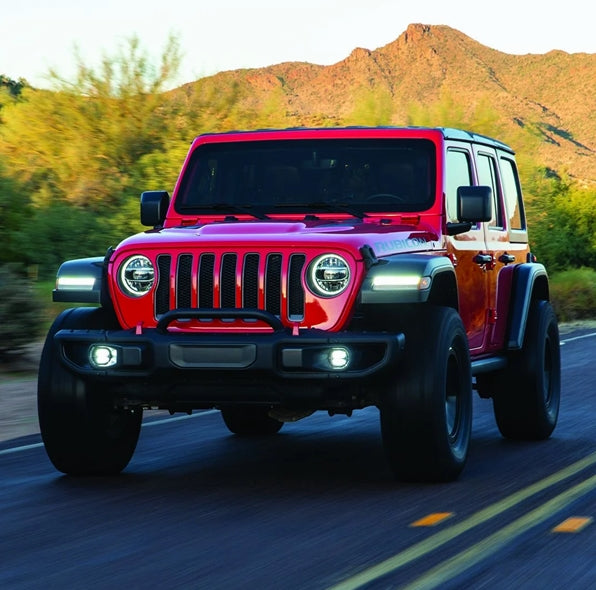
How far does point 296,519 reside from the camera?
7.39 meters

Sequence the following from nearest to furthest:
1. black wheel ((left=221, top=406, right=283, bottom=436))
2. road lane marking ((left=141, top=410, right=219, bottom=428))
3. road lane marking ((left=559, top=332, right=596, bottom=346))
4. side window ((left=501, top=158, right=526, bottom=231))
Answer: black wheel ((left=221, top=406, right=283, bottom=436)) → side window ((left=501, top=158, right=526, bottom=231)) → road lane marking ((left=141, top=410, right=219, bottom=428)) → road lane marking ((left=559, top=332, right=596, bottom=346))

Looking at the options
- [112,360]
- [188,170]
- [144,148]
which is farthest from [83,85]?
[112,360]

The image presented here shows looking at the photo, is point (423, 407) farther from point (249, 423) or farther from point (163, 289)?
point (249, 423)

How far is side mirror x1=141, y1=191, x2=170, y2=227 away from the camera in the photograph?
9.69 metres

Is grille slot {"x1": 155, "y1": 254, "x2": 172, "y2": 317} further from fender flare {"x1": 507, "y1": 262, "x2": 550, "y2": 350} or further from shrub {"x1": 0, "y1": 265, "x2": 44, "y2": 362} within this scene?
shrub {"x1": 0, "y1": 265, "x2": 44, "y2": 362}

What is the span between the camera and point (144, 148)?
32.7m

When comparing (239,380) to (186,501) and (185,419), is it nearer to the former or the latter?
(186,501)

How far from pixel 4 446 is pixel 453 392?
11.9 ft

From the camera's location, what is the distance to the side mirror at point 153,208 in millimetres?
9688

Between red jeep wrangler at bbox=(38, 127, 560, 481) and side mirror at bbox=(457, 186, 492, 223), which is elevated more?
side mirror at bbox=(457, 186, 492, 223)

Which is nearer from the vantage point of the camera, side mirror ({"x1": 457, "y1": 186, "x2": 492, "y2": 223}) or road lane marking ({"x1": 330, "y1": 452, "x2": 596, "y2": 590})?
road lane marking ({"x1": 330, "y1": 452, "x2": 596, "y2": 590})

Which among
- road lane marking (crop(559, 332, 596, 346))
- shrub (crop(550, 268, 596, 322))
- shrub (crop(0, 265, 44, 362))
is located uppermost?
shrub (crop(0, 265, 44, 362))

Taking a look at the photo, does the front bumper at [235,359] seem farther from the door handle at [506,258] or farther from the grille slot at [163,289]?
the door handle at [506,258]

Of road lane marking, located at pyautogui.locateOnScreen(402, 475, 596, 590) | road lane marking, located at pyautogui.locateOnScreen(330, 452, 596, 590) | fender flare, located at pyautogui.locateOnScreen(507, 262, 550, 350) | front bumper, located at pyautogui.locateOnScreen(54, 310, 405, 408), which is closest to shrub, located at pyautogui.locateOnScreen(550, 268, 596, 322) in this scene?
fender flare, located at pyautogui.locateOnScreen(507, 262, 550, 350)
